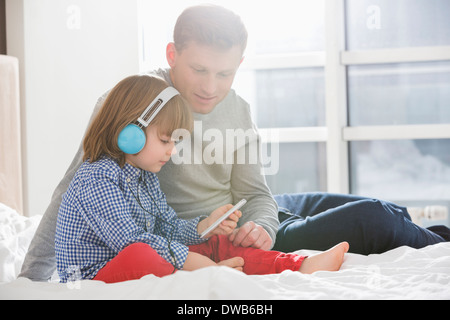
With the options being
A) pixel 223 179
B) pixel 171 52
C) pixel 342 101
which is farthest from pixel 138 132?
pixel 342 101

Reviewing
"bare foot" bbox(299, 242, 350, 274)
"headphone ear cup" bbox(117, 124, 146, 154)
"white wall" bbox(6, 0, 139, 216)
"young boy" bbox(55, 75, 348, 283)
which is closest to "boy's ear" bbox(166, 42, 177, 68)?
"young boy" bbox(55, 75, 348, 283)

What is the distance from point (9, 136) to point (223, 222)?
1.37 m

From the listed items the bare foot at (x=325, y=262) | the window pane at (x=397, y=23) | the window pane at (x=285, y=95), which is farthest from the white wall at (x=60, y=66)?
the bare foot at (x=325, y=262)

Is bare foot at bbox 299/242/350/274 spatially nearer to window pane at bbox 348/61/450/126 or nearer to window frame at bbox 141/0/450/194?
window frame at bbox 141/0/450/194

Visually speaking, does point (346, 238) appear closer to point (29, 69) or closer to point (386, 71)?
point (386, 71)

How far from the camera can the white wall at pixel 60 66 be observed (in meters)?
2.34

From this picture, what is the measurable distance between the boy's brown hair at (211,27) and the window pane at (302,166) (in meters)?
1.34

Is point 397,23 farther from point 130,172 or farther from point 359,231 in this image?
point 130,172

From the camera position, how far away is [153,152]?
1.03 metres

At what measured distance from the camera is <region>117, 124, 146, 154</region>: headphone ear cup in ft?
3.21

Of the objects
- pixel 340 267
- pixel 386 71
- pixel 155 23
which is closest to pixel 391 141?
pixel 386 71

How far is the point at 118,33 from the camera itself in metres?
2.39

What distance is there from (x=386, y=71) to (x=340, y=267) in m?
1.57

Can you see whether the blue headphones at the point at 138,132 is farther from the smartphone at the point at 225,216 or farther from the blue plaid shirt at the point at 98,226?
the smartphone at the point at 225,216
